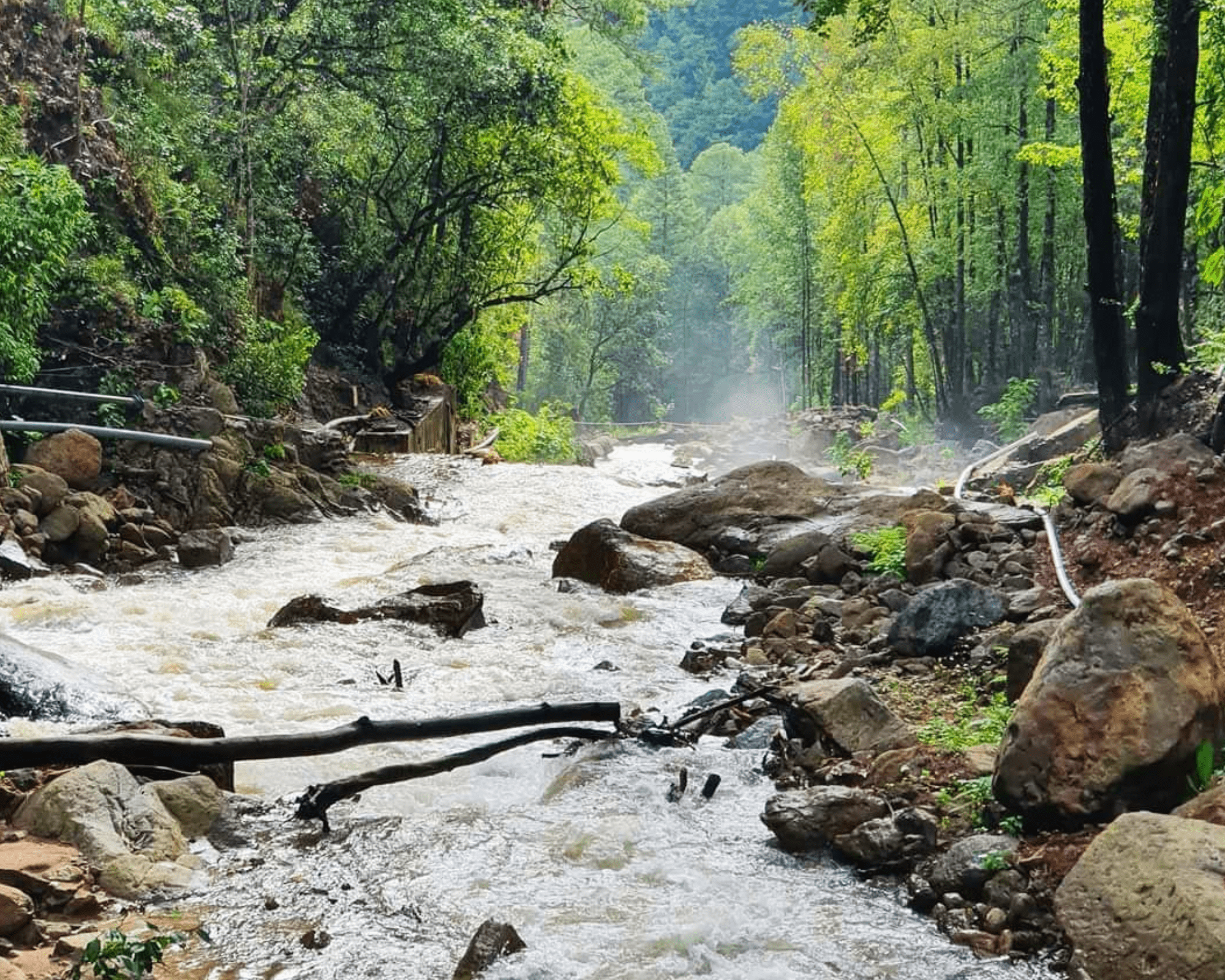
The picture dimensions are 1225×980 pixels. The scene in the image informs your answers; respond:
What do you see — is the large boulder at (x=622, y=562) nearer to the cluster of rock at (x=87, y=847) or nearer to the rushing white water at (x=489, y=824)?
the rushing white water at (x=489, y=824)

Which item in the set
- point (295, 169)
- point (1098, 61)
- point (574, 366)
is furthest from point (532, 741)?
point (574, 366)

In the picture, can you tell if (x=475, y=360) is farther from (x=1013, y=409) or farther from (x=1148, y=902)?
(x=1148, y=902)

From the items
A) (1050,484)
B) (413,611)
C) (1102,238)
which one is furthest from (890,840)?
(1050,484)

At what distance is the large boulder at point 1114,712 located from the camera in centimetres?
445

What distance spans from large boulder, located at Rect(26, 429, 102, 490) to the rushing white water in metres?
2.18

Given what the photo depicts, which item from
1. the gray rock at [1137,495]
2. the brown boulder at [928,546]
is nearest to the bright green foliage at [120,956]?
the gray rock at [1137,495]

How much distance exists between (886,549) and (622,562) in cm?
300

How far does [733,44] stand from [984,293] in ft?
279

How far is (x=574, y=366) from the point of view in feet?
203

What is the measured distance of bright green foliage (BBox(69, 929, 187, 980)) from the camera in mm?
3277

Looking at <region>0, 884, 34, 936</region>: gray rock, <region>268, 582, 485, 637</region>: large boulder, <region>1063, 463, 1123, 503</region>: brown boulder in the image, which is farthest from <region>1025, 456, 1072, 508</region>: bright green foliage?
<region>0, 884, 34, 936</region>: gray rock

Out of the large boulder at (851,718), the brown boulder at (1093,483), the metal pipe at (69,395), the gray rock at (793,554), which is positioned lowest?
the gray rock at (793,554)

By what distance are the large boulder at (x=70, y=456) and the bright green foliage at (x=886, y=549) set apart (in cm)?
865

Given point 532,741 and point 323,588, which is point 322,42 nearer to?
point 323,588
